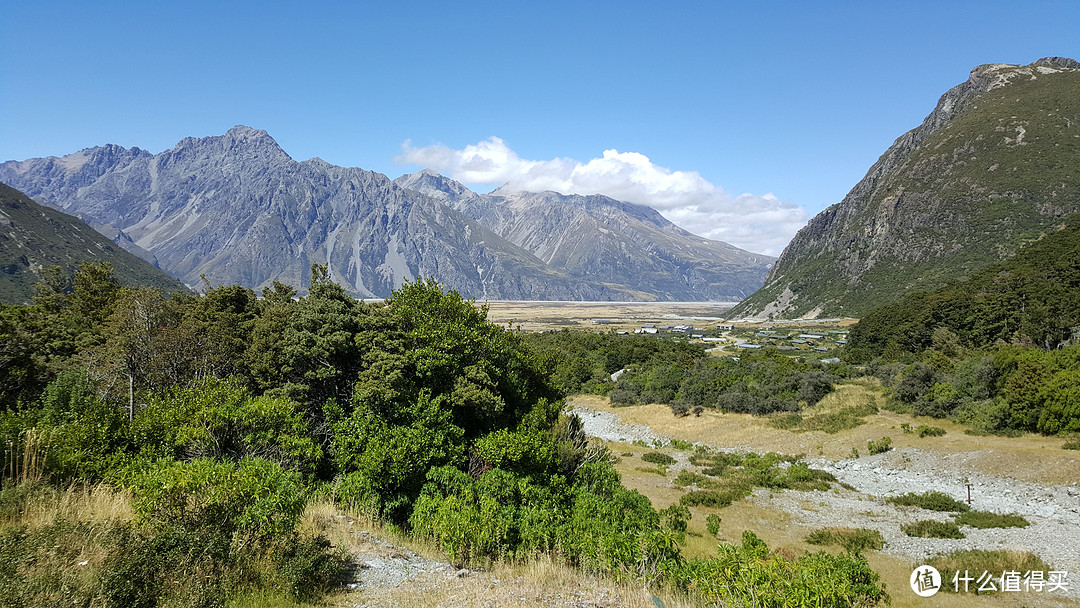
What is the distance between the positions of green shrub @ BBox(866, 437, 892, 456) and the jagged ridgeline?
23683mm

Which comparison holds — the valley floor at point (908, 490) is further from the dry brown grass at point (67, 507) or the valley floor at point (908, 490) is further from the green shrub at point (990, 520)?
the dry brown grass at point (67, 507)

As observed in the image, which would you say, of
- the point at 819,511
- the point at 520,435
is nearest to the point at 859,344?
the point at 819,511

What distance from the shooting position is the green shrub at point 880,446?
29938mm

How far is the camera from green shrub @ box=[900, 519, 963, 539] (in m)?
18.2

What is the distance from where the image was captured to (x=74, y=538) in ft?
21.9

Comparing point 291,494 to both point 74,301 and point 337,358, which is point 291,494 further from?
point 74,301

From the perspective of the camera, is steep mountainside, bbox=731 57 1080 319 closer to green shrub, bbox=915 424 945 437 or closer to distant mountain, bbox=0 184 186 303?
green shrub, bbox=915 424 945 437

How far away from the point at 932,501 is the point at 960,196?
143 metres

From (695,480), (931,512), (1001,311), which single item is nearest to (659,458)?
(695,480)

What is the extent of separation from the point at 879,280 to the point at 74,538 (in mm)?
158579

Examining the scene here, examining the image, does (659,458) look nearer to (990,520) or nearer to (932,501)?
(932,501)

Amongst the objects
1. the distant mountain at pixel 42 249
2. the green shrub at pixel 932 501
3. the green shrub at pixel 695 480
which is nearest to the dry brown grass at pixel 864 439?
the green shrub at pixel 932 501

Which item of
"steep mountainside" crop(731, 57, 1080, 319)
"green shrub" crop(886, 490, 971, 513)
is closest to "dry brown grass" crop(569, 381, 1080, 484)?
"green shrub" crop(886, 490, 971, 513)

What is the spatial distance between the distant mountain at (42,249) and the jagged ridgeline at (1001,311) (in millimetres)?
146073
